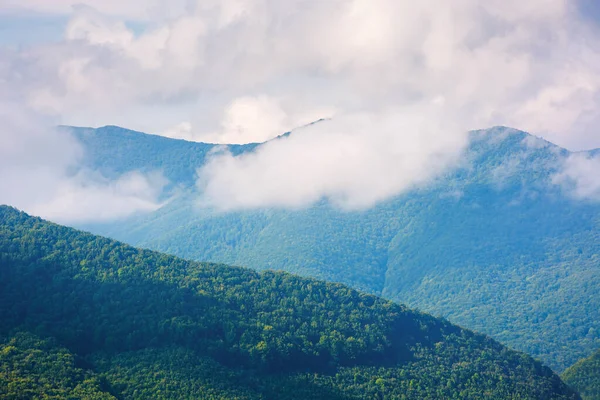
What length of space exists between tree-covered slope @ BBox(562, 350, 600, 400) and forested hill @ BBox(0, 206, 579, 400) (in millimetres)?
12859

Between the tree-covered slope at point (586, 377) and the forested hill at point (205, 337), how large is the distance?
12859 millimetres

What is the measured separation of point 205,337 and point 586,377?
71.3 m

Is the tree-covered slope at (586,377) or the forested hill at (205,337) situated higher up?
the forested hill at (205,337)

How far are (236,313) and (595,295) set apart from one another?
115073mm

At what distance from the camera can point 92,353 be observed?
88.6 meters

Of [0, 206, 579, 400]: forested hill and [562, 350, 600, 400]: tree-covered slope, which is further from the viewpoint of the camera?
[562, 350, 600, 400]: tree-covered slope

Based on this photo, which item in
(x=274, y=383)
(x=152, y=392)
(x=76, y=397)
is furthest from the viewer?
(x=274, y=383)

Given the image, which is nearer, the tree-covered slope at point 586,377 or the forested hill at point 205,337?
Answer: the forested hill at point 205,337

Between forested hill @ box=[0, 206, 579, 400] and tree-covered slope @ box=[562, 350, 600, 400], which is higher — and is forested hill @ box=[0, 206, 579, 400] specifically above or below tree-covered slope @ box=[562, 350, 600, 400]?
above

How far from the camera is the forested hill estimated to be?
8519 centimetres

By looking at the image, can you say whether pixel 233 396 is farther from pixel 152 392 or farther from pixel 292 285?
pixel 292 285

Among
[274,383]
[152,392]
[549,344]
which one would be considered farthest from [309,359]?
[549,344]

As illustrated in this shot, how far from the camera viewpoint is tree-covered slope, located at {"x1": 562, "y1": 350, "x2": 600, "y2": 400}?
124 meters

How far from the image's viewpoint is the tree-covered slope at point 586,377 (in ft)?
405
